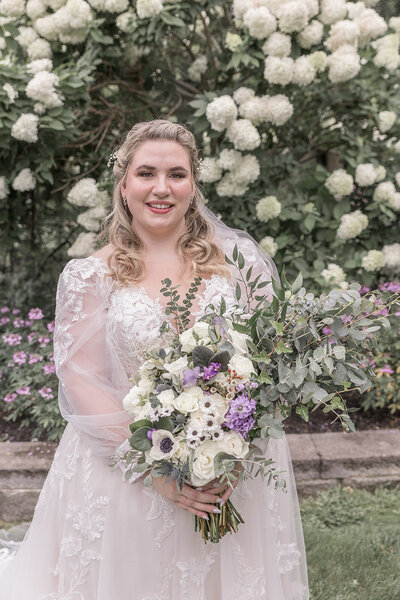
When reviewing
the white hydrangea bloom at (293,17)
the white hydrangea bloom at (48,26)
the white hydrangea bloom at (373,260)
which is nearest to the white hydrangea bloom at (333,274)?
the white hydrangea bloom at (373,260)

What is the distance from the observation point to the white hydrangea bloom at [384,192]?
12.9 feet

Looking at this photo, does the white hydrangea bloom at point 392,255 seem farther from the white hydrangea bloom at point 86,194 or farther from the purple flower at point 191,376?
the purple flower at point 191,376

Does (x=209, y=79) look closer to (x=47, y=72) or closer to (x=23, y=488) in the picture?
(x=47, y=72)

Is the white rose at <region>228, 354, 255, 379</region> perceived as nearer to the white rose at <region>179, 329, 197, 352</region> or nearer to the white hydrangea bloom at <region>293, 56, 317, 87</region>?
the white rose at <region>179, 329, 197, 352</region>

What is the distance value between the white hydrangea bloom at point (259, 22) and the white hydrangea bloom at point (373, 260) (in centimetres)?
149

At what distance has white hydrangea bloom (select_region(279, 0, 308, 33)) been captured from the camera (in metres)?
3.50

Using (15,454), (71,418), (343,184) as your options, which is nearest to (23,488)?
(15,454)

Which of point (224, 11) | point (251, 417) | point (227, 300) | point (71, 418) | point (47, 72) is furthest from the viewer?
point (224, 11)

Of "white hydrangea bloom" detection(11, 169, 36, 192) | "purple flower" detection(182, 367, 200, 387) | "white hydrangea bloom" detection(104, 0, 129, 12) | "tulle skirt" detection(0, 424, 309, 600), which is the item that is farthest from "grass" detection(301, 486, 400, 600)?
"white hydrangea bloom" detection(104, 0, 129, 12)

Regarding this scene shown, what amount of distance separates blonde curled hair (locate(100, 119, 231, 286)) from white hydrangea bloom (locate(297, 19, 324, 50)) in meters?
1.87

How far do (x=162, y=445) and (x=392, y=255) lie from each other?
2820mm

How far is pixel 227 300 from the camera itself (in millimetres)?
2104

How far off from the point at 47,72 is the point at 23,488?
2365mm

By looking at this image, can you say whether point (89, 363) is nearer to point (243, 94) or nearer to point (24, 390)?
point (24, 390)
